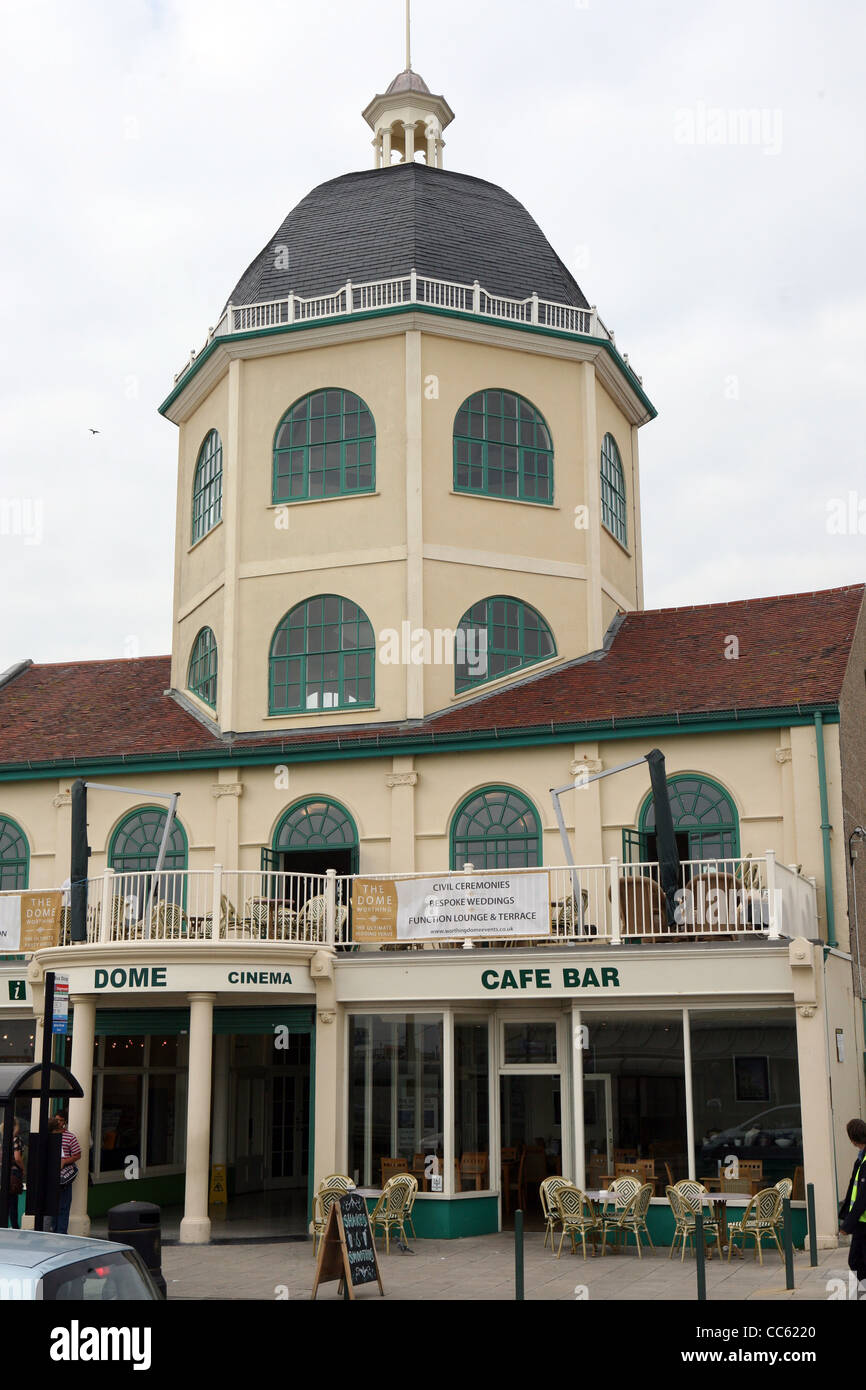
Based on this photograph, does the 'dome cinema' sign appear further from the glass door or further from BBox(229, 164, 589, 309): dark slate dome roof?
BBox(229, 164, 589, 309): dark slate dome roof

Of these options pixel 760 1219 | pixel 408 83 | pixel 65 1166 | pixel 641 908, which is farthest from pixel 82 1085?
pixel 408 83

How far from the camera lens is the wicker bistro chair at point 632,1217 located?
52.4 ft

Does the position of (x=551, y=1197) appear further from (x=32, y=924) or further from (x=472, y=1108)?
(x=32, y=924)

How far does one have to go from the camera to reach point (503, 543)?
75.4 ft

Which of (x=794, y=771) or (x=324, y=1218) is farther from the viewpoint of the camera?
(x=794, y=771)

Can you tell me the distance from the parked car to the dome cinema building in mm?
10627

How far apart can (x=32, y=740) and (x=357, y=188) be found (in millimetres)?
11589

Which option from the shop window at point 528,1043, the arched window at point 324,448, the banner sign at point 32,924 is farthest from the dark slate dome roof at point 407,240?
the shop window at point 528,1043

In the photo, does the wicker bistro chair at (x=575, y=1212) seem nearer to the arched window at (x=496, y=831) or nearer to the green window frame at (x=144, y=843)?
the arched window at (x=496, y=831)

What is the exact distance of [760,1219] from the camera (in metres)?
15.2

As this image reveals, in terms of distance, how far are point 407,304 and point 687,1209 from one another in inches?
558
